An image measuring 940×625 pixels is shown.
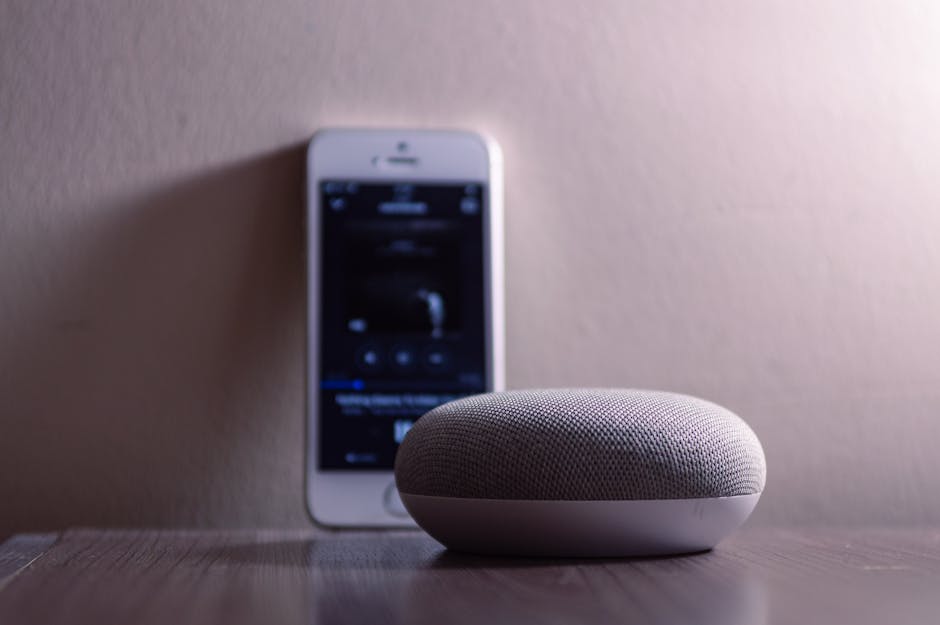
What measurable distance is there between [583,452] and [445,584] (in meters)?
0.09

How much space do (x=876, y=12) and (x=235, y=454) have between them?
2.00ft

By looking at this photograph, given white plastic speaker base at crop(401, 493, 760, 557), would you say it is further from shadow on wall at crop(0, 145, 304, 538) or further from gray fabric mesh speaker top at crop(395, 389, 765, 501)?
shadow on wall at crop(0, 145, 304, 538)

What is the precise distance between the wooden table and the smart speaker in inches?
0.4

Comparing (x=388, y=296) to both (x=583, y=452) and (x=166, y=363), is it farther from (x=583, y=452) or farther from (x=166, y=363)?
(x=583, y=452)

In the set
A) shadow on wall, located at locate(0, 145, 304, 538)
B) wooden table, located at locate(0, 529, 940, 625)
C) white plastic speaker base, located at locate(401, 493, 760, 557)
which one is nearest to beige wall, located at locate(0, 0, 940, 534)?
shadow on wall, located at locate(0, 145, 304, 538)

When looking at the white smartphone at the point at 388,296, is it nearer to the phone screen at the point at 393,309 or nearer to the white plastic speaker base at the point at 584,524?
the phone screen at the point at 393,309

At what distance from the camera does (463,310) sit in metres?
0.77

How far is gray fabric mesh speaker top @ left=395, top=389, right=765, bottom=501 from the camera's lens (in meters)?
0.46

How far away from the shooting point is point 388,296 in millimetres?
774

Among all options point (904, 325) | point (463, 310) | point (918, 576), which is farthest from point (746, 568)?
point (904, 325)

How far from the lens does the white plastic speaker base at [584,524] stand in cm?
46

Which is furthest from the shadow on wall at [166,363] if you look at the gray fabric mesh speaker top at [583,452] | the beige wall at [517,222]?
the gray fabric mesh speaker top at [583,452]

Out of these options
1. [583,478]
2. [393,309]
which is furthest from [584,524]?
[393,309]

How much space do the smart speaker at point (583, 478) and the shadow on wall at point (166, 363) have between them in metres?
0.31
